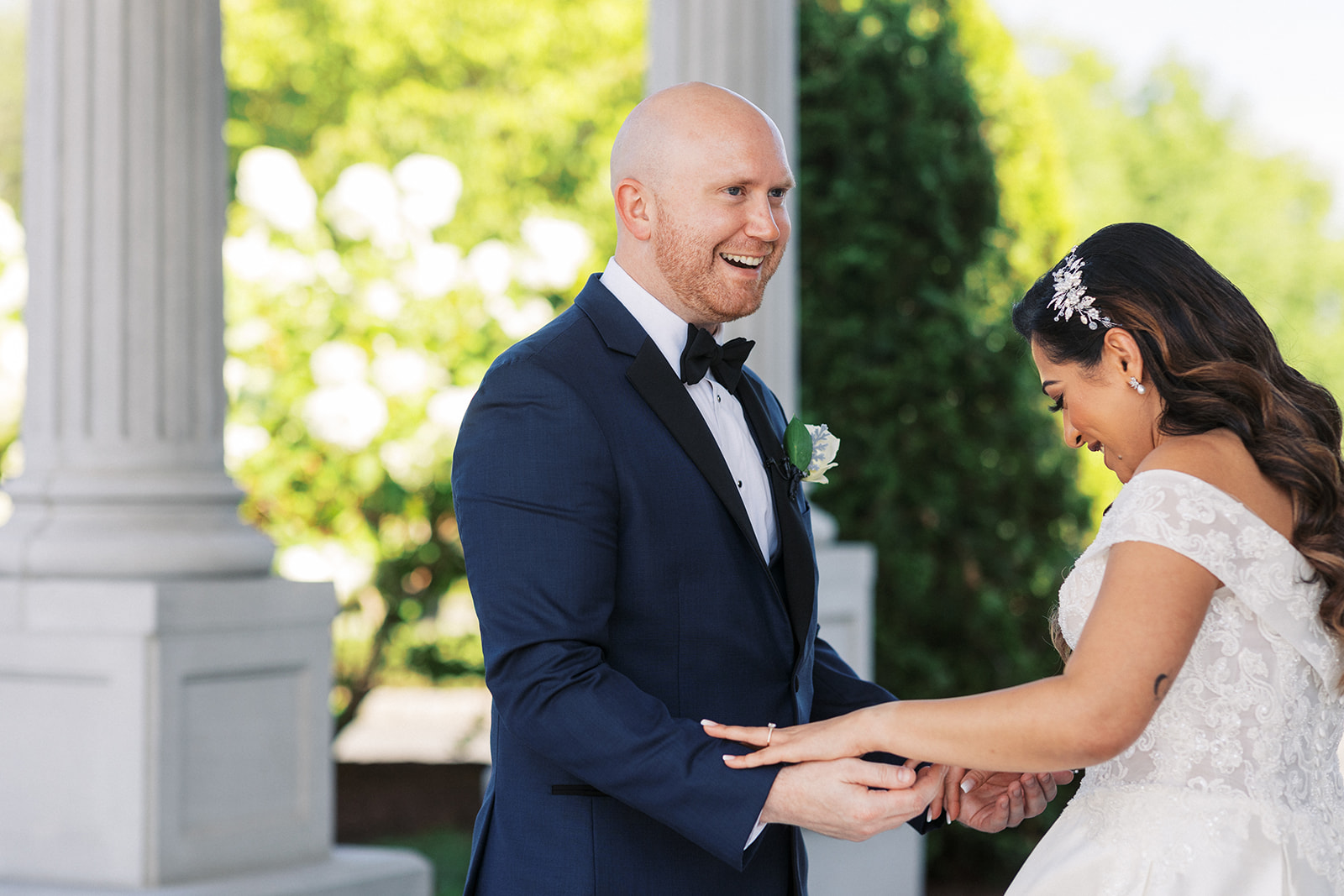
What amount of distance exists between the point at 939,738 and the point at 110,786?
10.3ft

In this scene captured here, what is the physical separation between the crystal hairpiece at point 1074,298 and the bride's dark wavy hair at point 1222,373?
0.01m

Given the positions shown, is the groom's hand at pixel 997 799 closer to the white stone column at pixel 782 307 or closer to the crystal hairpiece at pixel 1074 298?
the crystal hairpiece at pixel 1074 298

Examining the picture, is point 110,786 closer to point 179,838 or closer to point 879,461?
point 179,838

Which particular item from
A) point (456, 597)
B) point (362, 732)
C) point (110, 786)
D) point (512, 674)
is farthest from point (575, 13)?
point (512, 674)

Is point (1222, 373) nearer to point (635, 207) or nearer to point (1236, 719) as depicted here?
point (1236, 719)

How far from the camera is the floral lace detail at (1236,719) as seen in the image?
7.87ft

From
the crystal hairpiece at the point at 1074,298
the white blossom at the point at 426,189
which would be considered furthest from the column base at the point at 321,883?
the white blossom at the point at 426,189

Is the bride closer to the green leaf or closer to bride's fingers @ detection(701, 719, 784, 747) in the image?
bride's fingers @ detection(701, 719, 784, 747)

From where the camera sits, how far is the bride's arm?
224cm

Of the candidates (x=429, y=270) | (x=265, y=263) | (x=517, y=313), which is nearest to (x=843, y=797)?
(x=429, y=270)

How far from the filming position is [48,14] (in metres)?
4.84

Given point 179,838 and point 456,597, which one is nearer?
point 179,838

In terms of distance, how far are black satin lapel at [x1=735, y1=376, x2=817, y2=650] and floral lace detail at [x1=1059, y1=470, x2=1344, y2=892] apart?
1.66 feet

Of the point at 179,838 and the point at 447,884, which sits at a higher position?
the point at 179,838
